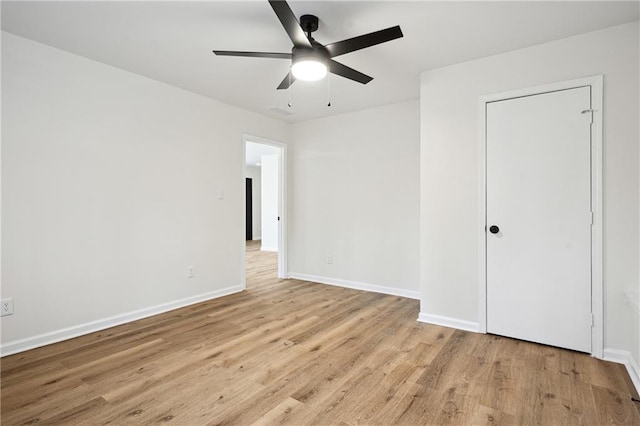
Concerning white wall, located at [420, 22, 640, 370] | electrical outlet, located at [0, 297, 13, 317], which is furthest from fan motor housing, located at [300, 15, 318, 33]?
electrical outlet, located at [0, 297, 13, 317]

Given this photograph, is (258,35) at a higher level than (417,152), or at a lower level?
higher

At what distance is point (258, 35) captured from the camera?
256 cm

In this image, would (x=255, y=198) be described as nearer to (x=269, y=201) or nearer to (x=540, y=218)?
(x=269, y=201)

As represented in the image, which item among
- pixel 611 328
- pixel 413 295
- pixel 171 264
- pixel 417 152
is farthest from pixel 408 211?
pixel 171 264

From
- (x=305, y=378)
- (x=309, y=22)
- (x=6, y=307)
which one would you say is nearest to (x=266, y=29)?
(x=309, y=22)

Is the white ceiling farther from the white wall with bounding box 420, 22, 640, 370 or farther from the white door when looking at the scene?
the white door

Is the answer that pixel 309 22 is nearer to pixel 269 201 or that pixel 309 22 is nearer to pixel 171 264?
pixel 171 264

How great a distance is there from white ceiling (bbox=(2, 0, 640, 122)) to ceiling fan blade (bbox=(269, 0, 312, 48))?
0.26 meters

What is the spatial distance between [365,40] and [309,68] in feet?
1.47

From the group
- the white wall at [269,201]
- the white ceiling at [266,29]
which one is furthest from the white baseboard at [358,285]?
the white wall at [269,201]

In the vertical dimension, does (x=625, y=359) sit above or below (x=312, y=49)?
below

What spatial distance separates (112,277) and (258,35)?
2.61m

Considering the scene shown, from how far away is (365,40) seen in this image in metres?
2.04

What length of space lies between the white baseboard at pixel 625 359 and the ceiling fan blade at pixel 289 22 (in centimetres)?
309
